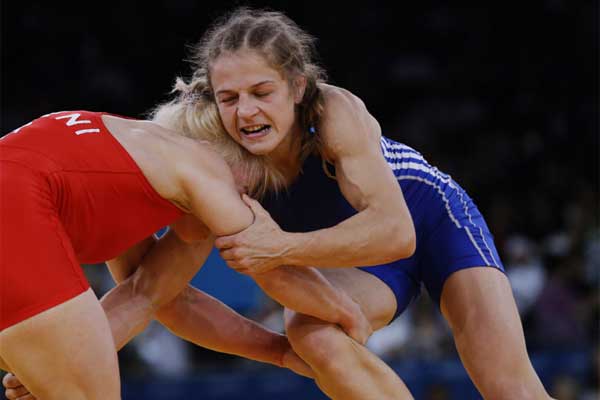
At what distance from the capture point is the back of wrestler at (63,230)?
260 cm

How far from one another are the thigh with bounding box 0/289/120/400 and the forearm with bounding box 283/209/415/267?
68 cm

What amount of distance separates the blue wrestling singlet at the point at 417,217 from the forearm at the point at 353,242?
0.37 m

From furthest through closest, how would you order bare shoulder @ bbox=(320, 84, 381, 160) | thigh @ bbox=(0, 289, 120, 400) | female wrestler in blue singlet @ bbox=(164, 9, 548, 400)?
1. bare shoulder @ bbox=(320, 84, 381, 160)
2. female wrestler in blue singlet @ bbox=(164, 9, 548, 400)
3. thigh @ bbox=(0, 289, 120, 400)

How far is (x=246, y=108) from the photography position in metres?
3.19

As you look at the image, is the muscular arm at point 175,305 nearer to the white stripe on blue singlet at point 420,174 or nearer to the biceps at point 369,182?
the biceps at point 369,182

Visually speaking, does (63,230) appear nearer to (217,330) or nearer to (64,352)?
(64,352)

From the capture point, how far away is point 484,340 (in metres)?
3.37

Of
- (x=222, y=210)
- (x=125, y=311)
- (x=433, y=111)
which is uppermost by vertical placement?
(x=222, y=210)

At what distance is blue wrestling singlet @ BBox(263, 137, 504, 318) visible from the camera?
3531 mm

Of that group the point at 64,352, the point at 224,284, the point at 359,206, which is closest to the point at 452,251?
the point at 359,206

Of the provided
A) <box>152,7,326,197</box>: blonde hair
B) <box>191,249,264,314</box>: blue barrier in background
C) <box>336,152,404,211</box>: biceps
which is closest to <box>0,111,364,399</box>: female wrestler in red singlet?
<box>152,7,326,197</box>: blonde hair

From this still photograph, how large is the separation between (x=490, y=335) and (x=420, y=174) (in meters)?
0.66

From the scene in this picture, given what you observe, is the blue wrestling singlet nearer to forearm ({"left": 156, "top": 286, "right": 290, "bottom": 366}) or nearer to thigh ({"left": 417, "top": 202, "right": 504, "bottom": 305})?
thigh ({"left": 417, "top": 202, "right": 504, "bottom": 305})

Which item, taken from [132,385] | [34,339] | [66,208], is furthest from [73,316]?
[132,385]
